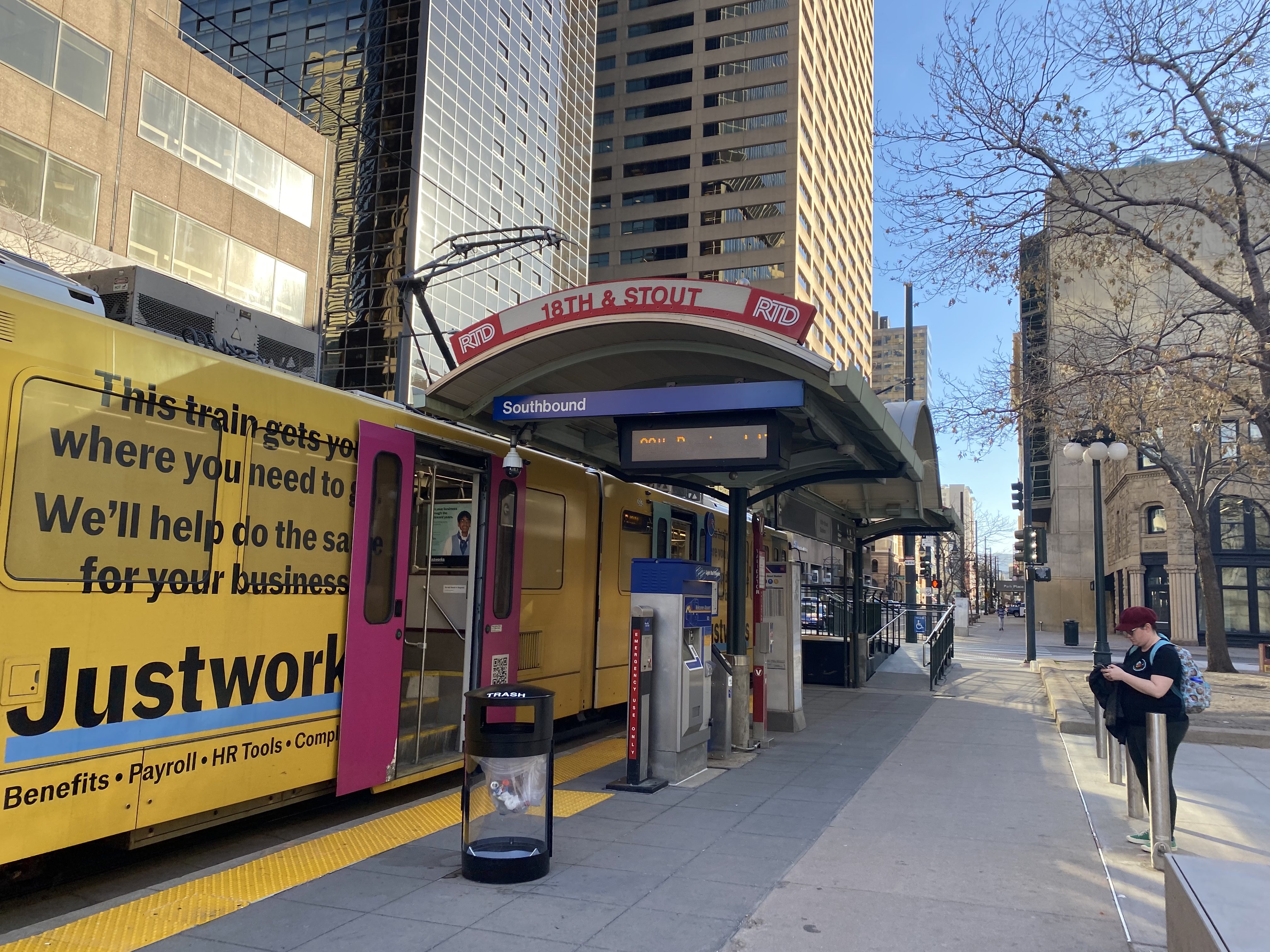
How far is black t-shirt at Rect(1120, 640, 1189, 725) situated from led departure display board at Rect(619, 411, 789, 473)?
125 inches

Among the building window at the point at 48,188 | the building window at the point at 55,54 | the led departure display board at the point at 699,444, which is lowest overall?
the led departure display board at the point at 699,444

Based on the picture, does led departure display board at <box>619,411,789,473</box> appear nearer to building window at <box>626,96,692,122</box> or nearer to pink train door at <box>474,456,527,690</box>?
pink train door at <box>474,456,527,690</box>

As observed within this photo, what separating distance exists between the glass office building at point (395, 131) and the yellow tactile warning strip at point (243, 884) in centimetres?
3535

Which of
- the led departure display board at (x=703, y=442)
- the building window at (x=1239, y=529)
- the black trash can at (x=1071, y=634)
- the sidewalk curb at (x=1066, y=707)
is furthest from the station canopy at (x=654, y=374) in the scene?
the black trash can at (x=1071, y=634)

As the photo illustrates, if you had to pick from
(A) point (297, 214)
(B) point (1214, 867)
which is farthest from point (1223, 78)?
(A) point (297, 214)

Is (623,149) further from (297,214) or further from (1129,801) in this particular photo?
(1129,801)

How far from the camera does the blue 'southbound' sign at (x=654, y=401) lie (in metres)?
7.89

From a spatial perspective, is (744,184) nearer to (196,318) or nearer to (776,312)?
(776,312)

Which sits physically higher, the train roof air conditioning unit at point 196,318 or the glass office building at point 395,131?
the glass office building at point 395,131

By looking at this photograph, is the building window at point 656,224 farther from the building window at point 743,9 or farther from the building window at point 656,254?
the building window at point 743,9

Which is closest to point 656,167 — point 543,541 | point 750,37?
point 750,37

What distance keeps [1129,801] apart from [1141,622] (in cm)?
183

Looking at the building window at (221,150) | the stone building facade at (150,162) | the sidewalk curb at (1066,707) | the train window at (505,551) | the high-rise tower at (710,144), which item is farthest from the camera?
the high-rise tower at (710,144)

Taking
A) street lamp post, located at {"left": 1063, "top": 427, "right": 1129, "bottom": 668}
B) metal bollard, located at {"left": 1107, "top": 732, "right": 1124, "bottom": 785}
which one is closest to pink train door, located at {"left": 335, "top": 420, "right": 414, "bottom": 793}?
metal bollard, located at {"left": 1107, "top": 732, "right": 1124, "bottom": 785}
